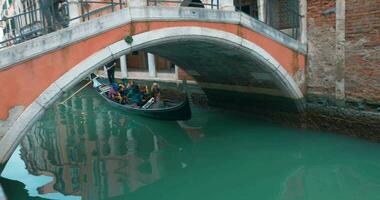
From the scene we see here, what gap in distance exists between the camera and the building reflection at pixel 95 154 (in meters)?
4.82

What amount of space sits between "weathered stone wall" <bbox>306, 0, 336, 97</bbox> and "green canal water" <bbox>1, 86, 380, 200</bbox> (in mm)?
877

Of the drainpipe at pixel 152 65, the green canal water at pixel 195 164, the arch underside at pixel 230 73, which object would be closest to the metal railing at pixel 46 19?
the arch underside at pixel 230 73

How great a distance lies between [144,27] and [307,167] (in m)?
3.05

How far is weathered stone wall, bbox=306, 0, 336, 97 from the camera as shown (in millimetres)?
6062

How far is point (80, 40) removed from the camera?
13.8 ft

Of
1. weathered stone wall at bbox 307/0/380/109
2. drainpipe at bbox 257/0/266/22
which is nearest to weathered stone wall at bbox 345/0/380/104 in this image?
weathered stone wall at bbox 307/0/380/109

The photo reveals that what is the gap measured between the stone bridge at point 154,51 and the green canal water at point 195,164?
1049 millimetres

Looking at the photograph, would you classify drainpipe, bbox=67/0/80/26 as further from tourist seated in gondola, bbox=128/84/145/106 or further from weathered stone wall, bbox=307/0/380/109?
tourist seated in gondola, bbox=128/84/145/106

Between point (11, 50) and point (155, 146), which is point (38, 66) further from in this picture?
point (155, 146)

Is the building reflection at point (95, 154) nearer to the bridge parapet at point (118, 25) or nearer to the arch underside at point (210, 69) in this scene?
the arch underside at point (210, 69)

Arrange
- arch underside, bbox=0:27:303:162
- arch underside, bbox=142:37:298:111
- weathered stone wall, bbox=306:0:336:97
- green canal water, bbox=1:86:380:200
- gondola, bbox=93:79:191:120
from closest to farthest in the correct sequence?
arch underside, bbox=0:27:303:162, green canal water, bbox=1:86:380:200, weathered stone wall, bbox=306:0:336:97, arch underside, bbox=142:37:298:111, gondola, bbox=93:79:191:120

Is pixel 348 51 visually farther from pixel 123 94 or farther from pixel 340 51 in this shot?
pixel 123 94

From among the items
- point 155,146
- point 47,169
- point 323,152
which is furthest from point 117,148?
point 323,152

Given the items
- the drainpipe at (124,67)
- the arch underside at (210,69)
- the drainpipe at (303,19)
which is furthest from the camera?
the drainpipe at (124,67)
